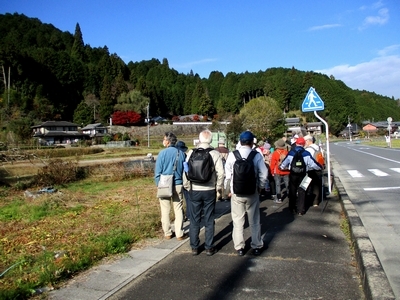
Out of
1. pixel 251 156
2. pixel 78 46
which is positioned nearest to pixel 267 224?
pixel 251 156

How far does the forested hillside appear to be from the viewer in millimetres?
80562

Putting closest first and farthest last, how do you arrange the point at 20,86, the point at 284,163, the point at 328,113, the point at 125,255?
the point at 125,255 < the point at 284,163 < the point at 20,86 < the point at 328,113

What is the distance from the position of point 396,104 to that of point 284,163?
190948 millimetres

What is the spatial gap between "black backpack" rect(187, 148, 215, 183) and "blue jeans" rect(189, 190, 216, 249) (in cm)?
23

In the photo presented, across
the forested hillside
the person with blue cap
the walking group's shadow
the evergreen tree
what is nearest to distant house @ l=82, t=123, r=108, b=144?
the forested hillside

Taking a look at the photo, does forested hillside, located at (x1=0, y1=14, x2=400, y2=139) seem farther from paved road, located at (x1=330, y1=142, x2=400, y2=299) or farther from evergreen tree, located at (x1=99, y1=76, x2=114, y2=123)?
paved road, located at (x1=330, y1=142, x2=400, y2=299)

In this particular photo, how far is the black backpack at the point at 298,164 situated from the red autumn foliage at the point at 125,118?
248 feet

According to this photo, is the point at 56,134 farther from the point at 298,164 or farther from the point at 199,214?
the point at 199,214

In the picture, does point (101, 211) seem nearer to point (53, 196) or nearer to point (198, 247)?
point (53, 196)

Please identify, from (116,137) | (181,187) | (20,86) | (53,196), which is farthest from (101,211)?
(20,86)

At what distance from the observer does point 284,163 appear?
24.4ft

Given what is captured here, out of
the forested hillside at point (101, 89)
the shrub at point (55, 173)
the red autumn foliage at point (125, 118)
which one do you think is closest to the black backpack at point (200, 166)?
the shrub at point (55, 173)

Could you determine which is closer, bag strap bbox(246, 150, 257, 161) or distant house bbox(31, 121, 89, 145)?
bag strap bbox(246, 150, 257, 161)

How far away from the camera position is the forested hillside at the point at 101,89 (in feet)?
264
